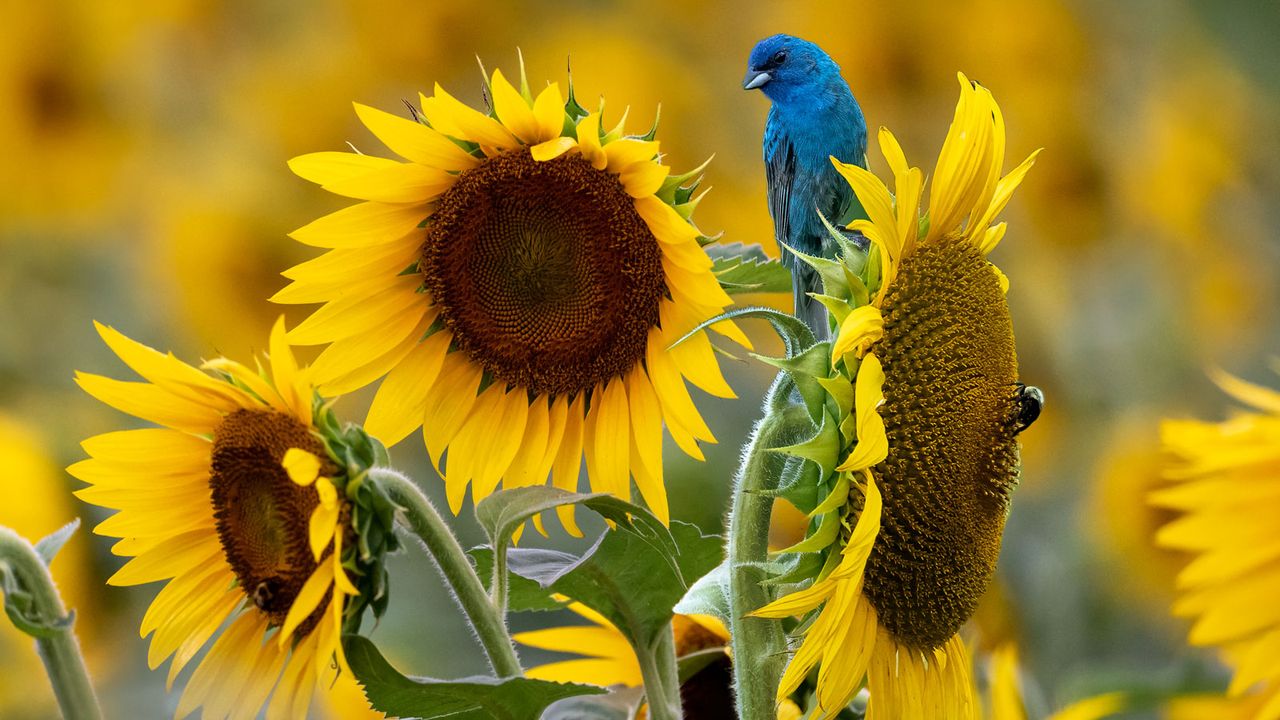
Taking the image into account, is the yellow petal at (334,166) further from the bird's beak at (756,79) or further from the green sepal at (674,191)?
the bird's beak at (756,79)

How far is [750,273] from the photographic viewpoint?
428mm

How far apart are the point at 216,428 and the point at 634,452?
132mm

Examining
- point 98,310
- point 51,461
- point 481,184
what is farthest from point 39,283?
point 481,184

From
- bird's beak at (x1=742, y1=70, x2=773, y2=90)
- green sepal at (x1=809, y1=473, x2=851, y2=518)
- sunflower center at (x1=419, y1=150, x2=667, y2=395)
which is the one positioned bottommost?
green sepal at (x1=809, y1=473, x2=851, y2=518)

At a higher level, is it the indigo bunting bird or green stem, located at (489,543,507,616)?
the indigo bunting bird

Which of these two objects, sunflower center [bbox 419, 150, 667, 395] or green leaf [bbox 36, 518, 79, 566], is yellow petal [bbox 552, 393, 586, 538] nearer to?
sunflower center [bbox 419, 150, 667, 395]

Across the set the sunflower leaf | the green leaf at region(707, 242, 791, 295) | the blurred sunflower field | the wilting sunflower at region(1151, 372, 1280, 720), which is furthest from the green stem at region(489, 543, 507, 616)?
the blurred sunflower field

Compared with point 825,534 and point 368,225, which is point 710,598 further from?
point 368,225

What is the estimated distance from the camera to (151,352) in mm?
395

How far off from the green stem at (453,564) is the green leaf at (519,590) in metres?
0.06

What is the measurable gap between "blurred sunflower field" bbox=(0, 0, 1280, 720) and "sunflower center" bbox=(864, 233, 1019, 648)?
522 millimetres

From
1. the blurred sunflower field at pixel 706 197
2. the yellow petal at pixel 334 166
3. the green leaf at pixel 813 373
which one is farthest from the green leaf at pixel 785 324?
the blurred sunflower field at pixel 706 197

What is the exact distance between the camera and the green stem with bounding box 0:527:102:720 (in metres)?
0.39

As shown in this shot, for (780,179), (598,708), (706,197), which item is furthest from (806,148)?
(706,197)
